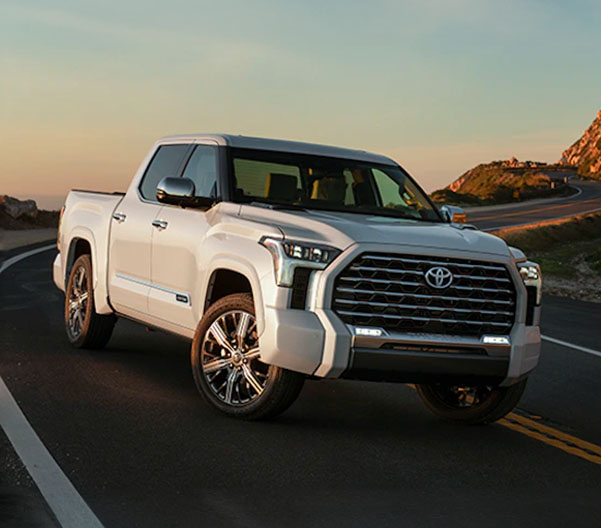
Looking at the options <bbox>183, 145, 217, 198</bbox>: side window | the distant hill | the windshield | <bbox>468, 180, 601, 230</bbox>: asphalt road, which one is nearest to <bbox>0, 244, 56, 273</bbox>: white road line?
<bbox>183, 145, 217, 198</bbox>: side window

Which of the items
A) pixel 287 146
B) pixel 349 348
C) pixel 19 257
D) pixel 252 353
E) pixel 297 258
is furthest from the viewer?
pixel 19 257

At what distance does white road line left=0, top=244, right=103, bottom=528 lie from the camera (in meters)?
4.80

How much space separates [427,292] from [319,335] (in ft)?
2.57

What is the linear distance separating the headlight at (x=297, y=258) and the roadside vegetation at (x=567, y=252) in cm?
1322

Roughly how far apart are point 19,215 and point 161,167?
24.6 m

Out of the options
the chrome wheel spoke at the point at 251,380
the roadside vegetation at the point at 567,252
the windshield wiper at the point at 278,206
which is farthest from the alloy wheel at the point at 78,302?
the roadside vegetation at the point at 567,252

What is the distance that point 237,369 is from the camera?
696cm

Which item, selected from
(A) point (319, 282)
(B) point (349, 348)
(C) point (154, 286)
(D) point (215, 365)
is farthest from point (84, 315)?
(B) point (349, 348)

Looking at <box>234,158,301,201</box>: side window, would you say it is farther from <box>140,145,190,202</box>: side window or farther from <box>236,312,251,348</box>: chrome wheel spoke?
<box>236,312,251,348</box>: chrome wheel spoke

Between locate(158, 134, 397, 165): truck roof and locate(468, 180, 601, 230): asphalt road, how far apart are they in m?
32.1

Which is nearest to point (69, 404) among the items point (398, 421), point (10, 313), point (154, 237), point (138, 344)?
point (154, 237)

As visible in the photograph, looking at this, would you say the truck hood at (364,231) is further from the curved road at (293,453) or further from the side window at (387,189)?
the curved road at (293,453)

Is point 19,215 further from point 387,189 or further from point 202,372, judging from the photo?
point 202,372

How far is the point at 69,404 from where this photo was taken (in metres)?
7.23
